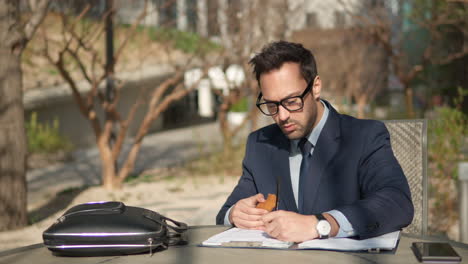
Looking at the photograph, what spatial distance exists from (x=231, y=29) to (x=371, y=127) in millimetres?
8053

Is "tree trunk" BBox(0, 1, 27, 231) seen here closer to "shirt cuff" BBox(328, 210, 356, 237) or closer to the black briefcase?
the black briefcase

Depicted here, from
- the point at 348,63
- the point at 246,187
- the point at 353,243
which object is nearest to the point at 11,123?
the point at 246,187

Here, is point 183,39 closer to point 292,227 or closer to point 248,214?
point 248,214

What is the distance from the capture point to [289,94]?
2.46m

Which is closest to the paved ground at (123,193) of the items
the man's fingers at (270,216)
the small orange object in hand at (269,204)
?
the small orange object in hand at (269,204)

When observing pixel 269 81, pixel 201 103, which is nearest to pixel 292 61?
pixel 269 81

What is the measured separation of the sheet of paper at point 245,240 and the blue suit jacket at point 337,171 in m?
0.34

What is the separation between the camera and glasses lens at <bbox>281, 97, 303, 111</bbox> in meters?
2.46

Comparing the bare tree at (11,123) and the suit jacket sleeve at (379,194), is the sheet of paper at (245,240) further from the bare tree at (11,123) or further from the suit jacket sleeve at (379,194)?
the bare tree at (11,123)

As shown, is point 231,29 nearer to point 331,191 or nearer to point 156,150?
point 156,150

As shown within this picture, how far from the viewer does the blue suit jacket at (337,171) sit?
2.35 metres

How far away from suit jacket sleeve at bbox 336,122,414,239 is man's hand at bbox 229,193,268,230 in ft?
0.91

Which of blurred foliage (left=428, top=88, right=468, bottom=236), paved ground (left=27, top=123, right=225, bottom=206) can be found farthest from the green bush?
blurred foliage (left=428, top=88, right=468, bottom=236)

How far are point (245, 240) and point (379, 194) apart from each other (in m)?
0.52
